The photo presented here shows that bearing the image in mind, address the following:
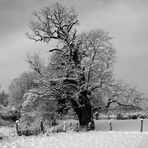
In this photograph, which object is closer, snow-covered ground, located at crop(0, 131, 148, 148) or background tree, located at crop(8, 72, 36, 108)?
snow-covered ground, located at crop(0, 131, 148, 148)

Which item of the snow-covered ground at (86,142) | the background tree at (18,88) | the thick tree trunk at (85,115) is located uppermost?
the background tree at (18,88)

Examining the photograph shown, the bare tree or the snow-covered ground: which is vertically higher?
the bare tree

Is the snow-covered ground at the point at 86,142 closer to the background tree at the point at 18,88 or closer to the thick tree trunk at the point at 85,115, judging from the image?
the thick tree trunk at the point at 85,115

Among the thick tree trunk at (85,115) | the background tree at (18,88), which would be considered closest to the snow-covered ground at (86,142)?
the thick tree trunk at (85,115)

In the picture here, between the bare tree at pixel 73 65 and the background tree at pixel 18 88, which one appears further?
the background tree at pixel 18 88

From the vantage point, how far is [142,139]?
1731 centimetres

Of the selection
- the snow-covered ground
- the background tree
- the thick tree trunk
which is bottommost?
the snow-covered ground

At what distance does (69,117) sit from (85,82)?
17.2 metres

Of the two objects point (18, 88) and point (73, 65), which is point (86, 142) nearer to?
point (73, 65)

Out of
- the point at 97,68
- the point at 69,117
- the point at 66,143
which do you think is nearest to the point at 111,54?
the point at 97,68

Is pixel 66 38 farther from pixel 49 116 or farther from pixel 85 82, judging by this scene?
pixel 49 116

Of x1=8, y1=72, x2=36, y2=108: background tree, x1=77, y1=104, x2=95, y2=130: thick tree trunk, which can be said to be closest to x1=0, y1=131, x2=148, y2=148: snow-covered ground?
x1=77, y1=104, x2=95, y2=130: thick tree trunk

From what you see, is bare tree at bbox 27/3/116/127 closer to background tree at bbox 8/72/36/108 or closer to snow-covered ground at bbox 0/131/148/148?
snow-covered ground at bbox 0/131/148/148

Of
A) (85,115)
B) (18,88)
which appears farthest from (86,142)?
(18,88)
